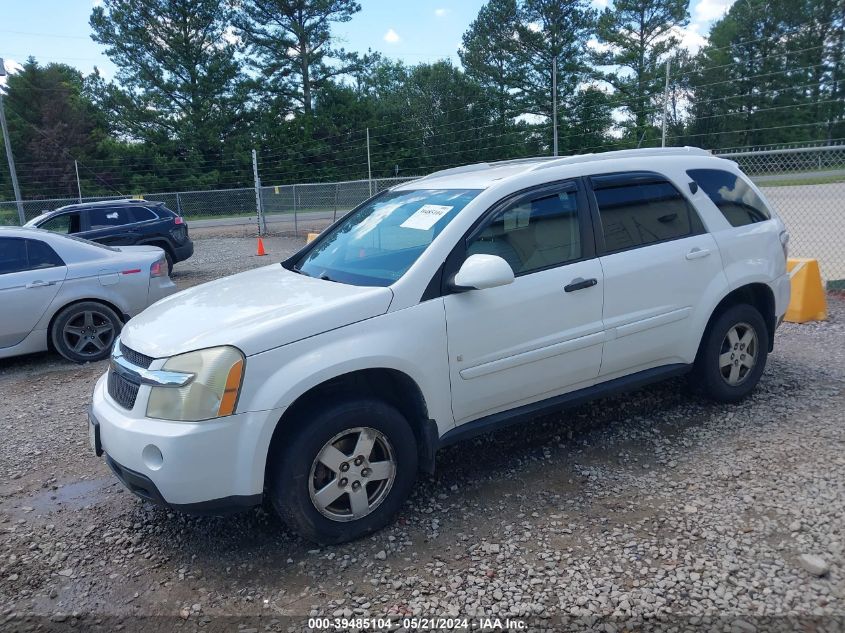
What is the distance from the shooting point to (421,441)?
353 cm

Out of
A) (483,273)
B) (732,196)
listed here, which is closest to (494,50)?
(732,196)

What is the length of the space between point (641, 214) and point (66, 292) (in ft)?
19.4

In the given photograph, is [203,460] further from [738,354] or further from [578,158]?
[738,354]

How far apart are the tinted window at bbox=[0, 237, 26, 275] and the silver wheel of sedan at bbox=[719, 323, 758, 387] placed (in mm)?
6822

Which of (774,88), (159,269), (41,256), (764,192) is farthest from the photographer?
(774,88)

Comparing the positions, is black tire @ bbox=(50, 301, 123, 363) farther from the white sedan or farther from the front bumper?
the front bumper

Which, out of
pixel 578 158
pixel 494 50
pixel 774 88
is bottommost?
pixel 578 158

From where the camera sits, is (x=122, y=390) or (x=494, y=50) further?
(x=494, y=50)

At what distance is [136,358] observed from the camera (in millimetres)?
3320

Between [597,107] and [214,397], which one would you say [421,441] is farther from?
[597,107]

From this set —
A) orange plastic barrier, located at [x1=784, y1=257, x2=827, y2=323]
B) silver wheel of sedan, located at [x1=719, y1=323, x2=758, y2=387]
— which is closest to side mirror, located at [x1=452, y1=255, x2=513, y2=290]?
silver wheel of sedan, located at [x1=719, y1=323, x2=758, y2=387]

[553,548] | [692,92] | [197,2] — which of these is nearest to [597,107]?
[692,92]

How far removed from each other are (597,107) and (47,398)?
114 ft

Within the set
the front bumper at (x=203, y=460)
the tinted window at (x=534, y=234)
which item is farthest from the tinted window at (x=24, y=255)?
the tinted window at (x=534, y=234)
